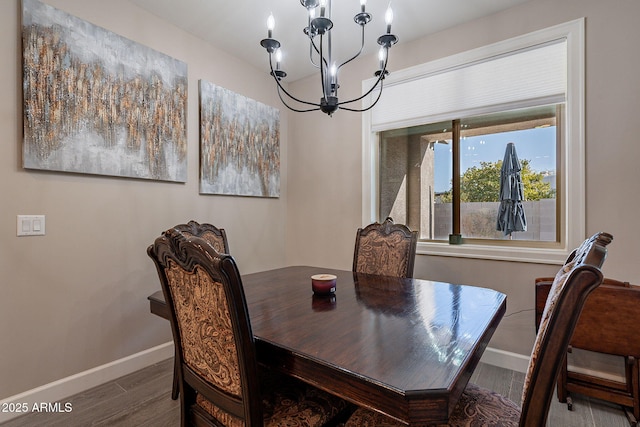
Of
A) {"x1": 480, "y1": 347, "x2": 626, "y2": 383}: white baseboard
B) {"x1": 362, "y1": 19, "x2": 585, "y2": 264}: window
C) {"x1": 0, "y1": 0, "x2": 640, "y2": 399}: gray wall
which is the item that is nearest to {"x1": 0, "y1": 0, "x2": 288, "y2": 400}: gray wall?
{"x1": 0, "y1": 0, "x2": 640, "y2": 399}: gray wall

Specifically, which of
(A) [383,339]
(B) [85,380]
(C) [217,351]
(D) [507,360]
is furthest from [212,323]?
(D) [507,360]

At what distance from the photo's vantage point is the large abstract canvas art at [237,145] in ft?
9.37

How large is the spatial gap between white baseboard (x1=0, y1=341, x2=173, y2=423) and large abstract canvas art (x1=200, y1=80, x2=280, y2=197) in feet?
4.65

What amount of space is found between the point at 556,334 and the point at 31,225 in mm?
2615

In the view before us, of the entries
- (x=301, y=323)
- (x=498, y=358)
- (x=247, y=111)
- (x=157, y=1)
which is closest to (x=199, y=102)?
(x=247, y=111)

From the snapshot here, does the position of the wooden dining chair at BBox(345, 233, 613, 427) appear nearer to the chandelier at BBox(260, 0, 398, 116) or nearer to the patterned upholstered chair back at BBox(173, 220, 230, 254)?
the chandelier at BBox(260, 0, 398, 116)

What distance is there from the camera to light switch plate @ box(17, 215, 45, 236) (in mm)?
1849

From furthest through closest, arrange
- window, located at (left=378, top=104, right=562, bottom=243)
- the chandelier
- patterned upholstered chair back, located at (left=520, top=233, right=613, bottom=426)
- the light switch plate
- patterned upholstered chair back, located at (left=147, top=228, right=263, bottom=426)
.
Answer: window, located at (left=378, top=104, right=562, bottom=243) → the light switch plate → the chandelier → patterned upholstered chair back, located at (left=147, top=228, right=263, bottom=426) → patterned upholstered chair back, located at (left=520, top=233, right=613, bottom=426)

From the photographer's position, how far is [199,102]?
9.18ft

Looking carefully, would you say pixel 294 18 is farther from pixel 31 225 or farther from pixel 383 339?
pixel 383 339

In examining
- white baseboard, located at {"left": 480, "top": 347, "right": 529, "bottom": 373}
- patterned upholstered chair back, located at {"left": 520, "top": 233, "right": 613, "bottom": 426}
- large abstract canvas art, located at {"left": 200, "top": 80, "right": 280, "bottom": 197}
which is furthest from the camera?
large abstract canvas art, located at {"left": 200, "top": 80, "right": 280, "bottom": 197}

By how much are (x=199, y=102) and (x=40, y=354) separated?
2188mm

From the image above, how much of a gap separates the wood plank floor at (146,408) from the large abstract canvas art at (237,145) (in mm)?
1592

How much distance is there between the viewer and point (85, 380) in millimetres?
2072
